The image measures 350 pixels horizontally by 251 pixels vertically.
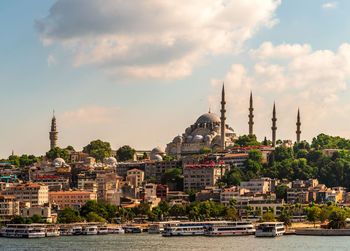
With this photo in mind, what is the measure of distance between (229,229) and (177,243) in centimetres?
811

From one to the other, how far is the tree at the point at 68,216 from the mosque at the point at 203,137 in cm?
3657

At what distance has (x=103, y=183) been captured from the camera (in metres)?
97.9

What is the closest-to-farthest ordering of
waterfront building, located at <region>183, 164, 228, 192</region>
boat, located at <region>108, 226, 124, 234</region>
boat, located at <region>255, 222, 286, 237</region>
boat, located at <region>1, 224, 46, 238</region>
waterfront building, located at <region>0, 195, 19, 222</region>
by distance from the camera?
boat, located at <region>255, 222, 286, 237</region> → boat, located at <region>1, 224, 46, 238</region> → boat, located at <region>108, 226, 124, 234</region> → waterfront building, located at <region>0, 195, 19, 222</region> → waterfront building, located at <region>183, 164, 228, 192</region>

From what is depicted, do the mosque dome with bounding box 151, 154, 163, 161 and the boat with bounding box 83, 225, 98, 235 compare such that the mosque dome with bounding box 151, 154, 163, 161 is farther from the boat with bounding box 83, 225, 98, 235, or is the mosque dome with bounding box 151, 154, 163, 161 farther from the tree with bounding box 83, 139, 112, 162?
the boat with bounding box 83, 225, 98, 235

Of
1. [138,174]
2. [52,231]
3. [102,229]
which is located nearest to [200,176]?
[138,174]

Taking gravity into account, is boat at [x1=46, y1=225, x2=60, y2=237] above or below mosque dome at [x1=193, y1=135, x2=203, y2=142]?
below

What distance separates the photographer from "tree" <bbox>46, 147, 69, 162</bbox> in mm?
119750

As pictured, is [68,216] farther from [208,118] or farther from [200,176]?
[208,118]

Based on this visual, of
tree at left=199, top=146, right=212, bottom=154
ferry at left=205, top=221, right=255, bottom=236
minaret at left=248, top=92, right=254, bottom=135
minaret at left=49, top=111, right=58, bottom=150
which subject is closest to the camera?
ferry at left=205, top=221, right=255, bottom=236

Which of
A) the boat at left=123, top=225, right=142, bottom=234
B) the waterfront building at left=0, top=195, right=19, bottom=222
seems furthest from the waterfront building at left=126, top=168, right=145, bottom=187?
the boat at left=123, top=225, right=142, bottom=234

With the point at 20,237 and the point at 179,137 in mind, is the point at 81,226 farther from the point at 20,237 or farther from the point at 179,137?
the point at 179,137

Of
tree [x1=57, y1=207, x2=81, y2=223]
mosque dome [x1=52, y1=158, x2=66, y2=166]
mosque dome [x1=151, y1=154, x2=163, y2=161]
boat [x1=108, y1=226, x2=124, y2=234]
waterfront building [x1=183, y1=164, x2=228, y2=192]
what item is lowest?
boat [x1=108, y1=226, x2=124, y2=234]

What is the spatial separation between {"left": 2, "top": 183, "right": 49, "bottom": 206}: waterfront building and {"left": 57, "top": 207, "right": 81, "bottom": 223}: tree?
21.5ft

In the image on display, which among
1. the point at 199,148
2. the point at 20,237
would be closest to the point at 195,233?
the point at 20,237
